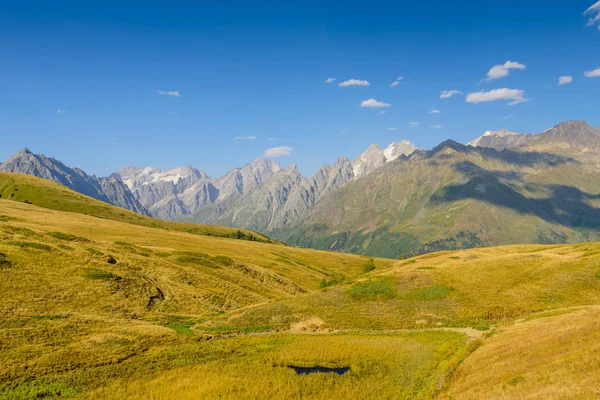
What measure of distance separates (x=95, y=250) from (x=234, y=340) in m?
46.6

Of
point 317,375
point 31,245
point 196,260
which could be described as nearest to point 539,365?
point 317,375

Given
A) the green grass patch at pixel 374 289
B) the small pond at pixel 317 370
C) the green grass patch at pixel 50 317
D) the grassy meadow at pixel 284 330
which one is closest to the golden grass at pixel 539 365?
the grassy meadow at pixel 284 330

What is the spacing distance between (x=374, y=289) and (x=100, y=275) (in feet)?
166

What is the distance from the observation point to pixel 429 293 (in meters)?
61.9

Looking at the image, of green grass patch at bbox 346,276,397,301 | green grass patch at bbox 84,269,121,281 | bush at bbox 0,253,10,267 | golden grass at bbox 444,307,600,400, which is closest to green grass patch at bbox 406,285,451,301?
green grass patch at bbox 346,276,397,301

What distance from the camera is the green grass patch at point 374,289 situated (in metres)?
64.6

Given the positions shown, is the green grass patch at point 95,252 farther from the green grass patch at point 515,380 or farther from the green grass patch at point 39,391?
the green grass patch at point 515,380

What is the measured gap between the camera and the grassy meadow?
1164 inches

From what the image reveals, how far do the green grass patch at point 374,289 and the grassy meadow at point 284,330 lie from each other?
11.8 inches

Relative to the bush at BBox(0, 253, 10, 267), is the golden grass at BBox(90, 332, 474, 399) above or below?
below

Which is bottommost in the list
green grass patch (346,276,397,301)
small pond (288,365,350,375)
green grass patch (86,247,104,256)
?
small pond (288,365,350,375)

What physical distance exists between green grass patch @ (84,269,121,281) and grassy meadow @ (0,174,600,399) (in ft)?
1.22

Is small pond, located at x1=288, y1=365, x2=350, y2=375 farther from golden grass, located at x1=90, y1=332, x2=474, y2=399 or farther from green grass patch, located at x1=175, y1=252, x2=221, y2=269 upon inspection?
green grass patch, located at x1=175, y1=252, x2=221, y2=269

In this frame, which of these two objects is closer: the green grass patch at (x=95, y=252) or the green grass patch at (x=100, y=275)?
the green grass patch at (x=100, y=275)
